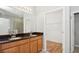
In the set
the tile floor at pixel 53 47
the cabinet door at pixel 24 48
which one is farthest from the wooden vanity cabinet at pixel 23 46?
the tile floor at pixel 53 47

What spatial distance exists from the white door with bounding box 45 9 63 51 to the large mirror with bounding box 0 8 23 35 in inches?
22.6

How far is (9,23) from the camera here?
Result: 180 centimetres

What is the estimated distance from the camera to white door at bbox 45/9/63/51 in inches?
69.6

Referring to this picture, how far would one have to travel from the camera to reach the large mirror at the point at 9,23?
5.72 feet

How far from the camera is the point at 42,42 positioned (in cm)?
193

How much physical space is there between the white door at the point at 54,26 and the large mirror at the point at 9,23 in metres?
0.57

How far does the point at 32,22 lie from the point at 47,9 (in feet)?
1.44

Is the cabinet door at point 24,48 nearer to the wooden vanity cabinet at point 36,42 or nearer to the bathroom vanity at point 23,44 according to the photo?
the bathroom vanity at point 23,44

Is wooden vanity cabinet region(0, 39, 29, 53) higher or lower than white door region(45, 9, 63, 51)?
lower

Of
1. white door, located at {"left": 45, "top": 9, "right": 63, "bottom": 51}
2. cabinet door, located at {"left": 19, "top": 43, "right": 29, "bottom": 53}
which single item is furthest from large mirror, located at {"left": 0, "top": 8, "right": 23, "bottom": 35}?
white door, located at {"left": 45, "top": 9, "right": 63, "bottom": 51}

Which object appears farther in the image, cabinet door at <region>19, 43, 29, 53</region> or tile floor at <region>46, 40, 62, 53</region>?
cabinet door at <region>19, 43, 29, 53</region>

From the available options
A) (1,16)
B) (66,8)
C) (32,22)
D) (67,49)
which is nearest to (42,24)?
(32,22)

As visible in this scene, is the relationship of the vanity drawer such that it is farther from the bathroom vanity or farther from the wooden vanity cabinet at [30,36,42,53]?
the wooden vanity cabinet at [30,36,42,53]

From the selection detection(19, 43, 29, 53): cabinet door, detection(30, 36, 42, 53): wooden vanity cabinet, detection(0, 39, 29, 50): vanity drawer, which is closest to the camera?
detection(0, 39, 29, 50): vanity drawer
